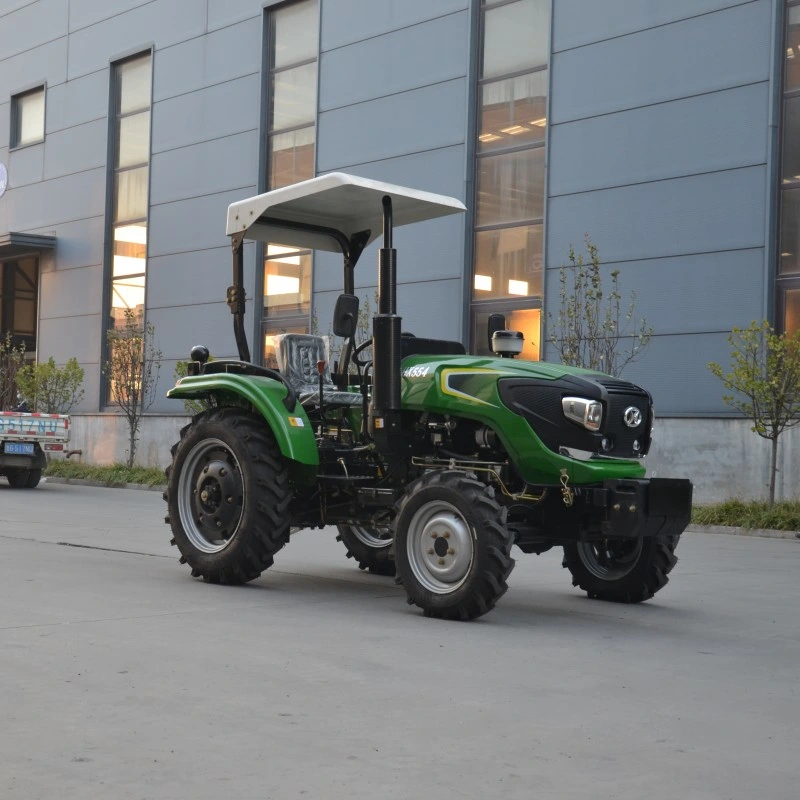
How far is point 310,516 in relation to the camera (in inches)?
382

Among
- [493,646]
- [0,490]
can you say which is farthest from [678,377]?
[493,646]

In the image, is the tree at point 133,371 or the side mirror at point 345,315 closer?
the side mirror at point 345,315

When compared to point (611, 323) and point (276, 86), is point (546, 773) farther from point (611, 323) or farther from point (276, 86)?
point (276, 86)

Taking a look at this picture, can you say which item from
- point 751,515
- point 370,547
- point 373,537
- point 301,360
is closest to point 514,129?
point 751,515

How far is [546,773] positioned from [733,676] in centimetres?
227

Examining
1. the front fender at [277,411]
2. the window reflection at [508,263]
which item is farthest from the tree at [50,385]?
the front fender at [277,411]

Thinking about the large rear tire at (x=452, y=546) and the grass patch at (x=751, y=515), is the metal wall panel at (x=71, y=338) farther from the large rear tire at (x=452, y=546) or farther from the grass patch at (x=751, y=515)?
the large rear tire at (x=452, y=546)

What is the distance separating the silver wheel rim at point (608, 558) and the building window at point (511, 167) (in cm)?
1429

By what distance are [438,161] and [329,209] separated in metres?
15.3

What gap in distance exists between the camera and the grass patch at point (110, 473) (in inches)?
1105

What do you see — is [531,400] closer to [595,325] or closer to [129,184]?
[595,325]

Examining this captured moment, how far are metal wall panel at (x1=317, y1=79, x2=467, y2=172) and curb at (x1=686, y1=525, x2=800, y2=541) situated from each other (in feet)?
32.5

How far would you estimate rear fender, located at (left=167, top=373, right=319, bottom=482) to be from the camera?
9242 mm

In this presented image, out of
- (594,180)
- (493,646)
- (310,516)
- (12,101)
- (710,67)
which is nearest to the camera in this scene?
(493,646)
